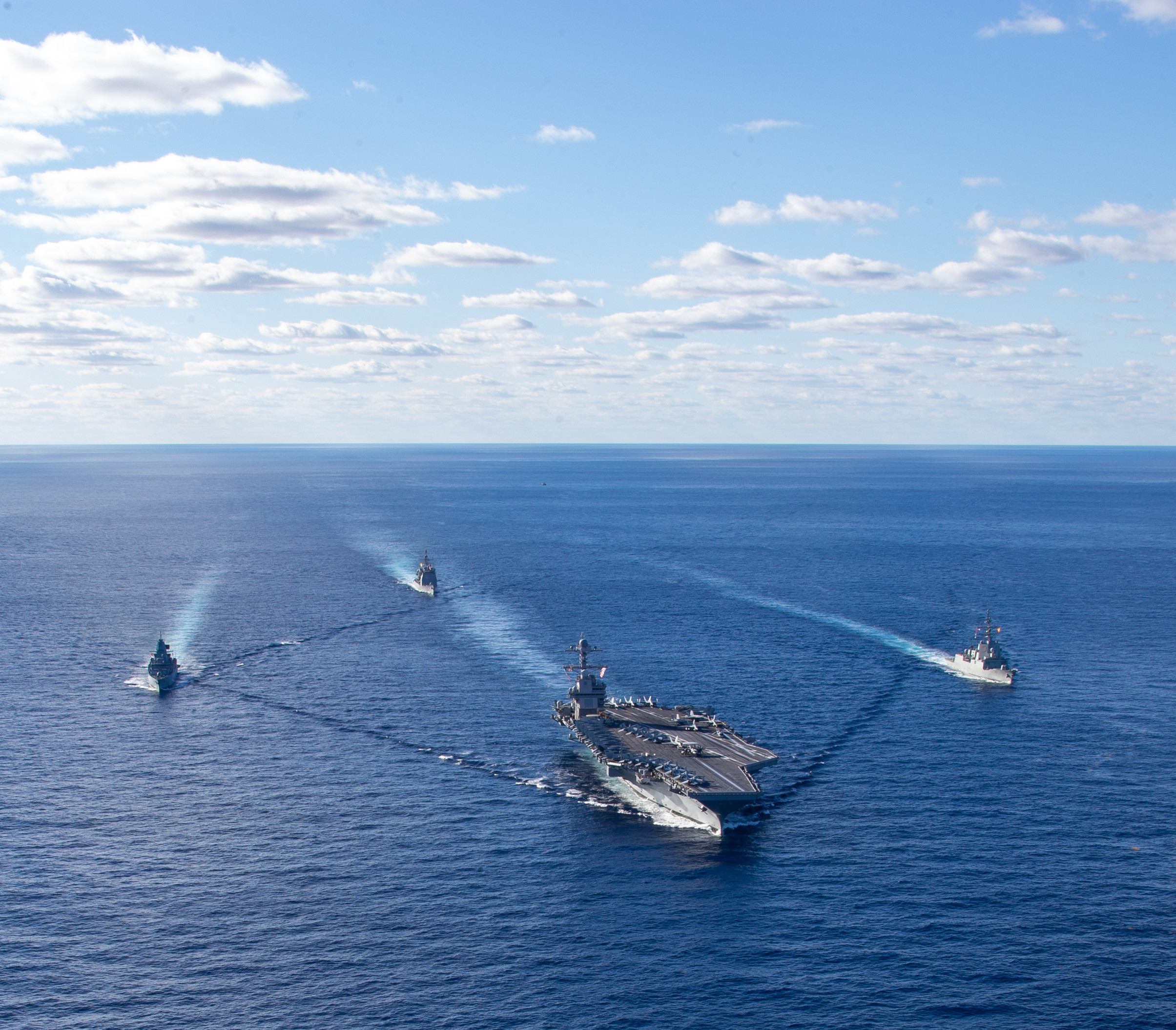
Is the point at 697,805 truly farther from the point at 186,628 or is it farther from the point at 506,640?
the point at 186,628

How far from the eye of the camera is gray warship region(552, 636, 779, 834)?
335 feet

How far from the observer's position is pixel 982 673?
5832 inches

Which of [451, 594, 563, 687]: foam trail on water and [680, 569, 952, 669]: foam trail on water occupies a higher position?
[680, 569, 952, 669]: foam trail on water

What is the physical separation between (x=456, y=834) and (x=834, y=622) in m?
103

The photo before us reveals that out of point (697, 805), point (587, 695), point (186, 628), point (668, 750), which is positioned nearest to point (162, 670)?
point (186, 628)

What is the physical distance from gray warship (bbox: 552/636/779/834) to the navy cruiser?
136ft

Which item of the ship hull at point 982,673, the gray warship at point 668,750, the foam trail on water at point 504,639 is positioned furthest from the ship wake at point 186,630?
the ship hull at point 982,673

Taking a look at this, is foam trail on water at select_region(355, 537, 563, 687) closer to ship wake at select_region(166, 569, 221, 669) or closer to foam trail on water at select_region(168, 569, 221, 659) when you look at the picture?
ship wake at select_region(166, 569, 221, 669)

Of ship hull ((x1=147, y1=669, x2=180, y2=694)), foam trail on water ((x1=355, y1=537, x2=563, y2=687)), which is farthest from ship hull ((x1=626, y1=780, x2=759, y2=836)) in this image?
ship hull ((x1=147, y1=669, x2=180, y2=694))

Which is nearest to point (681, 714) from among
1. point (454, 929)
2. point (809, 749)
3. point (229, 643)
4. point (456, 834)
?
point (809, 749)

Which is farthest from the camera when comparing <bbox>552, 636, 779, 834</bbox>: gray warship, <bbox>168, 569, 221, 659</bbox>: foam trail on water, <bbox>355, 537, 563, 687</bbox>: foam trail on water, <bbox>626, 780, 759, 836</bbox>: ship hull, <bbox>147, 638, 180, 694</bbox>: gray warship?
<bbox>168, 569, 221, 659</bbox>: foam trail on water

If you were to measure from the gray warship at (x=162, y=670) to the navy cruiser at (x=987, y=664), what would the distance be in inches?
4204

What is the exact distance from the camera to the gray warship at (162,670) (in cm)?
14088

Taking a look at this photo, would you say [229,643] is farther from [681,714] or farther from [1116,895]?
[1116,895]
